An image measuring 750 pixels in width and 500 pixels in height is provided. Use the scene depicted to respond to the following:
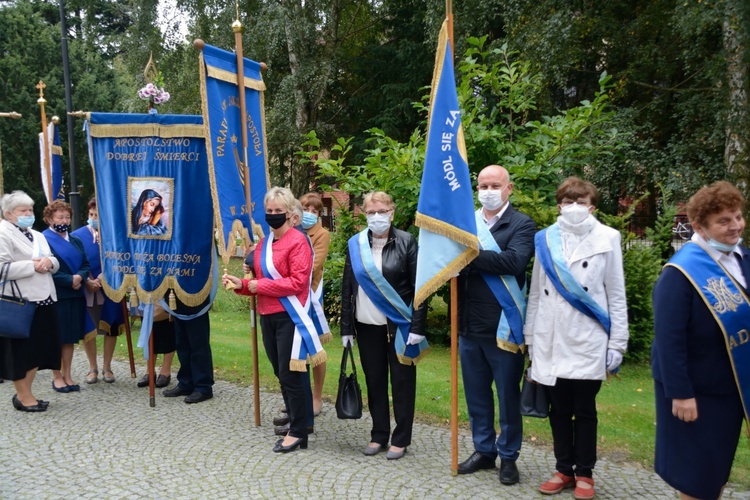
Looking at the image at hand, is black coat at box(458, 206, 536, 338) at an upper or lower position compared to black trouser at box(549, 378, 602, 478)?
upper

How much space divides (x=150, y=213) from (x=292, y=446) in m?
2.73

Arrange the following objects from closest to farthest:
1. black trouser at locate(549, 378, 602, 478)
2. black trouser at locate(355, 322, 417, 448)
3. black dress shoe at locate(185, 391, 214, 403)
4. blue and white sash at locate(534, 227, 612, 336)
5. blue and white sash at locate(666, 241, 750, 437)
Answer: blue and white sash at locate(666, 241, 750, 437) → blue and white sash at locate(534, 227, 612, 336) → black trouser at locate(549, 378, 602, 478) → black trouser at locate(355, 322, 417, 448) → black dress shoe at locate(185, 391, 214, 403)

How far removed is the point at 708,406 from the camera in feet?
11.0

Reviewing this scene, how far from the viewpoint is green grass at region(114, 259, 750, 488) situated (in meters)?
5.17

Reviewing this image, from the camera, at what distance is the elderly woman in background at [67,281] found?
704 centimetres

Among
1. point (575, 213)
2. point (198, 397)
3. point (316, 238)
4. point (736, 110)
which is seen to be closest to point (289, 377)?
point (316, 238)

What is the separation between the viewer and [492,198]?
453 cm

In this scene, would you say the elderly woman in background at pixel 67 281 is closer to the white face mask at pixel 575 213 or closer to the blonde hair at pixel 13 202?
the blonde hair at pixel 13 202

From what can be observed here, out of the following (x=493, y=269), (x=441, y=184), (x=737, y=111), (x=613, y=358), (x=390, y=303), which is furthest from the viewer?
(x=737, y=111)

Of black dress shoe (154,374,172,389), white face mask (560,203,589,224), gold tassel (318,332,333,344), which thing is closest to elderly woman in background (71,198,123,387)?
black dress shoe (154,374,172,389)

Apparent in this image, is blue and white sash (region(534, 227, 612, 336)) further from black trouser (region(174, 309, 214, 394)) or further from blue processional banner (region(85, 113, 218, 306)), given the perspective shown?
black trouser (region(174, 309, 214, 394))

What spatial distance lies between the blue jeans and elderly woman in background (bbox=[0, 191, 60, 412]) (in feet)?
14.0

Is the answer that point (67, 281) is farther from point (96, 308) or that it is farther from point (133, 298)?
point (133, 298)

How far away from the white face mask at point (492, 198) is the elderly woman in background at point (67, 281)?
15.3ft
